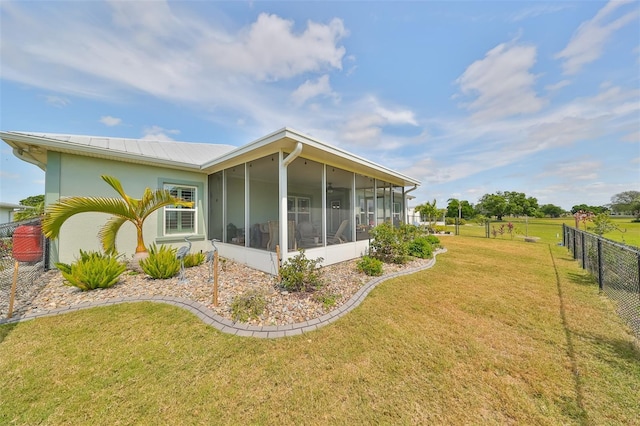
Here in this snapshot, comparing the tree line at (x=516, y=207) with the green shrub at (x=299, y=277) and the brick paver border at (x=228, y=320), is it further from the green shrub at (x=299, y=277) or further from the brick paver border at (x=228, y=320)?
the brick paver border at (x=228, y=320)

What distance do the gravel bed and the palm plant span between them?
1.11m

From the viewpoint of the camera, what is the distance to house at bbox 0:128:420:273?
18.3 ft

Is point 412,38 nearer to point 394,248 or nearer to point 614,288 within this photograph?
point 394,248

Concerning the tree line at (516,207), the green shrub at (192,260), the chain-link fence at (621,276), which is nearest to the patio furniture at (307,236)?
the green shrub at (192,260)

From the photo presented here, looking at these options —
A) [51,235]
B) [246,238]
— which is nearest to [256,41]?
[246,238]

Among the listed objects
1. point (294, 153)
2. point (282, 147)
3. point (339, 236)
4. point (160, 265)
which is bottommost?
point (160, 265)

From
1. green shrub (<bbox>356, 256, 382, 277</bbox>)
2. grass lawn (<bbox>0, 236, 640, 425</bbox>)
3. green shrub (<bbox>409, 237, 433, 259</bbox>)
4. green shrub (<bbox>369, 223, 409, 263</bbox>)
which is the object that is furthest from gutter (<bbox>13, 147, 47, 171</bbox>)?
green shrub (<bbox>409, 237, 433, 259</bbox>)

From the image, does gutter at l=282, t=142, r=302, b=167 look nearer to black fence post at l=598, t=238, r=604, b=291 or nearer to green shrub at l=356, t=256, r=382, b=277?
green shrub at l=356, t=256, r=382, b=277

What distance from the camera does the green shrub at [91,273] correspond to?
4.41 m

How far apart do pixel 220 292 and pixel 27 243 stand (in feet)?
18.4

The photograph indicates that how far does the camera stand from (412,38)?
7.32m

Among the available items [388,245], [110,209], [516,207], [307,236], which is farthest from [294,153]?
[516,207]

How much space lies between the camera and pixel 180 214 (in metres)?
7.58

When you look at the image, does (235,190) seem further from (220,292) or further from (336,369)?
(336,369)
